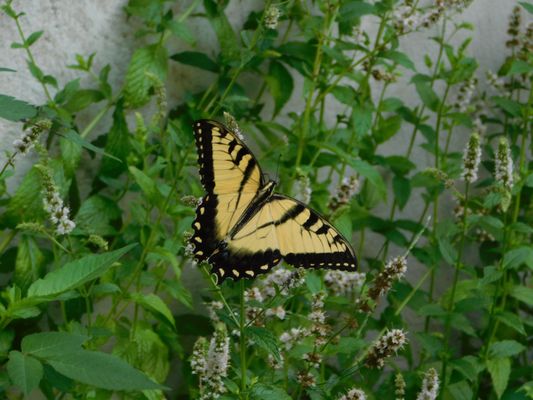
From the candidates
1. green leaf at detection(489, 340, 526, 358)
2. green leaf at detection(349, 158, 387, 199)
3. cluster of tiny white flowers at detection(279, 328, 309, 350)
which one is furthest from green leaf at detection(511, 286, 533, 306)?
cluster of tiny white flowers at detection(279, 328, 309, 350)

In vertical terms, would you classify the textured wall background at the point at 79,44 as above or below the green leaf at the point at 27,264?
above

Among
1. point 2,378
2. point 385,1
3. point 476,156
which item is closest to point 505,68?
point 385,1

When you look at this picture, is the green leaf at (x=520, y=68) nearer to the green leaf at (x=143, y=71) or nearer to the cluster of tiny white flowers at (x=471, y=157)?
the cluster of tiny white flowers at (x=471, y=157)

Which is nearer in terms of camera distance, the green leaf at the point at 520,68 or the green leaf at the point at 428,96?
the green leaf at the point at 520,68

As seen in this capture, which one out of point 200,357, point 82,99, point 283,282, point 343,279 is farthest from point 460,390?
point 82,99

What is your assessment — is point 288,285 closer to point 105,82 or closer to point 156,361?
point 156,361

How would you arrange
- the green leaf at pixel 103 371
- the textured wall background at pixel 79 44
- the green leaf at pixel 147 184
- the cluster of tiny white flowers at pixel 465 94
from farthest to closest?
the cluster of tiny white flowers at pixel 465 94 < the textured wall background at pixel 79 44 < the green leaf at pixel 147 184 < the green leaf at pixel 103 371

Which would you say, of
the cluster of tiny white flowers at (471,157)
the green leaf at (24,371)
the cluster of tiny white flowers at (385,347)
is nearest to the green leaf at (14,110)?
the green leaf at (24,371)

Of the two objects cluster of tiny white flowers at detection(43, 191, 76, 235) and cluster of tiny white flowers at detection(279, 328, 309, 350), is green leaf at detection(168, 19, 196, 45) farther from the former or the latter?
cluster of tiny white flowers at detection(279, 328, 309, 350)
